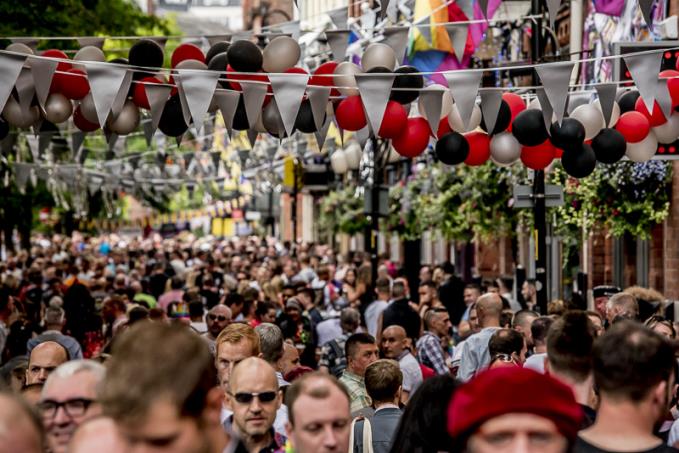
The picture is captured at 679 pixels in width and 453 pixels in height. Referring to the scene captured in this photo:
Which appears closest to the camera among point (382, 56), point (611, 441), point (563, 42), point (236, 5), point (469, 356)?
point (611, 441)

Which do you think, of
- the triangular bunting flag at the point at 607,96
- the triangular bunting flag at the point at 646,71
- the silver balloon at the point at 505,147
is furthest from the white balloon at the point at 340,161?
the triangular bunting flag at the point at 646,71

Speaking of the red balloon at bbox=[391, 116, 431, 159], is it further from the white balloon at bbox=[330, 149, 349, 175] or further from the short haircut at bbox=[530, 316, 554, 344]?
the white balloon at bbox=[330, 149, 349, 175]

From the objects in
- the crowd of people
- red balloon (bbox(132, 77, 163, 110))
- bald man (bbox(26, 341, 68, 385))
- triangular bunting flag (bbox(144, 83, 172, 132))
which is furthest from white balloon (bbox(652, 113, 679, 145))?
bald man (bbox(26, 341, 68, 385))

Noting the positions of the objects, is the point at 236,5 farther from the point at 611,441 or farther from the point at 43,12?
the point at 611,441

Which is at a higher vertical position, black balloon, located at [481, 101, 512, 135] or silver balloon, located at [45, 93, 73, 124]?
silver balloon, located at [45, 93, 73, 124]

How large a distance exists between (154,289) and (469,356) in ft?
49.8

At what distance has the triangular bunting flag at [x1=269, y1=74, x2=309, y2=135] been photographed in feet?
38.9

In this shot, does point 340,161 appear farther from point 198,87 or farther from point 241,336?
point 241,336

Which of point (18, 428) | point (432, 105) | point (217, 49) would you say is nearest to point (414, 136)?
point (432, 105)

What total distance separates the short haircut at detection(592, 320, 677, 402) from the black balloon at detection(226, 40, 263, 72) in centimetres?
728

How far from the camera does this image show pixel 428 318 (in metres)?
14.8

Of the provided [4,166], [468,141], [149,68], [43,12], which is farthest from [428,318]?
[4,166]

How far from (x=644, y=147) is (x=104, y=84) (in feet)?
15.1

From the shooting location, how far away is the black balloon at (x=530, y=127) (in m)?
12.4
